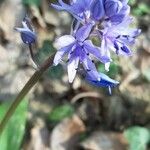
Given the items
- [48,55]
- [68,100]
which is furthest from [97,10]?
[68,100]

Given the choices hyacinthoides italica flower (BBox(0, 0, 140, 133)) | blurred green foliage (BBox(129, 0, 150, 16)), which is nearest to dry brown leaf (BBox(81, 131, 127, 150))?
blurred green foliage (BBox(129, 0, 150, 16))

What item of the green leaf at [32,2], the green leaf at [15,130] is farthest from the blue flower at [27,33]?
the green leaf at [32,2]

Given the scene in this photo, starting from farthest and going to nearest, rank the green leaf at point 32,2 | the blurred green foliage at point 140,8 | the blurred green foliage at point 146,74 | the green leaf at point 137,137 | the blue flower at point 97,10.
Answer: the blurred green foliage at point 140,8 < the green leaf at point 32,2 < the blurred green foliage at point 146,74 < the green leaf at point 137,137 < the blue flower at point 97,10

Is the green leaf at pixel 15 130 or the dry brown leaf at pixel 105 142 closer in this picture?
the green leaf at pixel 15 130

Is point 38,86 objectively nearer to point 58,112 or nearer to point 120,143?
point 58,112

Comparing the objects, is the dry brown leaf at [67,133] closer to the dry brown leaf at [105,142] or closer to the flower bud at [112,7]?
the dry brown leaf at [105,142]

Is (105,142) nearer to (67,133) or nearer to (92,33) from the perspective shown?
(67,133)

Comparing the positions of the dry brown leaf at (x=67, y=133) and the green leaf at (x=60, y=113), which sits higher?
the green leaf at (x=60, y=113)
